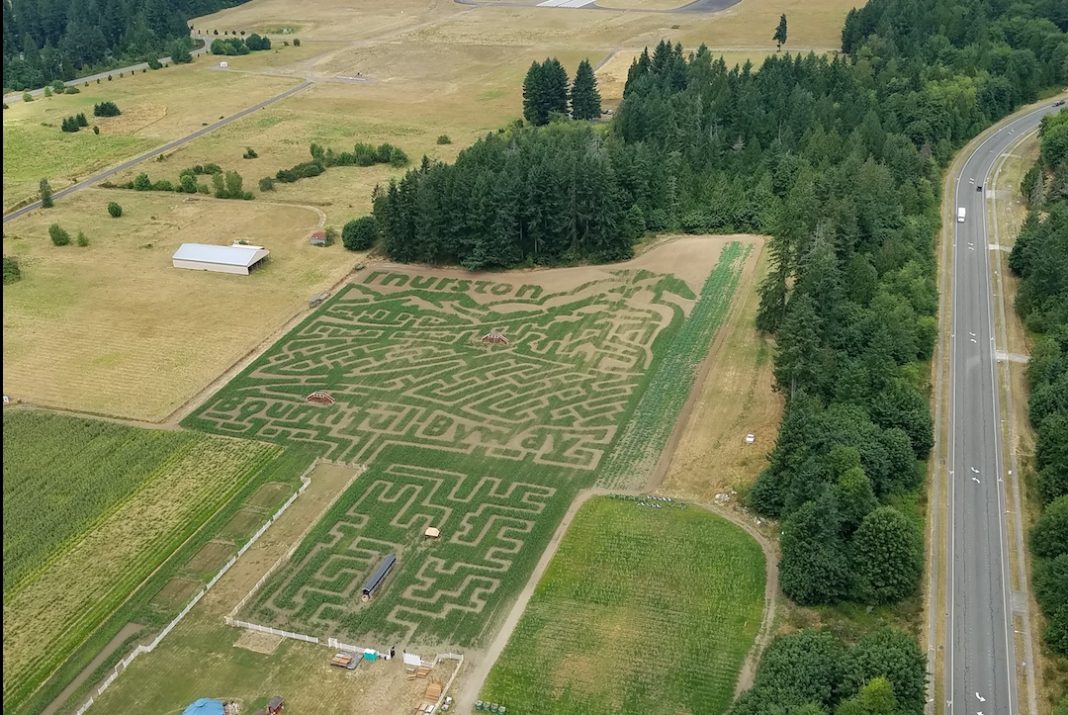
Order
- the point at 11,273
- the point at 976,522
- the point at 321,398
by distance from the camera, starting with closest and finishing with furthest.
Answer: the point at 976,522 < the point at 321,398 < the point at 11,273

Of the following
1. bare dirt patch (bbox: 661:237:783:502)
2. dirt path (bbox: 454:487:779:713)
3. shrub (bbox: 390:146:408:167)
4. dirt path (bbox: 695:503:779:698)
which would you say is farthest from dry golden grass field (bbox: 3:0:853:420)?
dirt path (bbox: 695:503:779:698)

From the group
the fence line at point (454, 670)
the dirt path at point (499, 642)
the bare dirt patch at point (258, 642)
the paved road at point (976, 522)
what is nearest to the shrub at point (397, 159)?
the paved road at point (976, 522)

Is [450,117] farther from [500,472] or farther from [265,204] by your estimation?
[500,472]

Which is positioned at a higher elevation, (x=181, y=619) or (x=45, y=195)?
(x=45, y=195)

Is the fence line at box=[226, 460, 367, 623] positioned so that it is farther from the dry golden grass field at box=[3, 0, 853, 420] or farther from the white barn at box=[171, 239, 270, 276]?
the white barn at box=[171, 239, 270, 276]

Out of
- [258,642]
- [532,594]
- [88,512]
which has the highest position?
[88,512]

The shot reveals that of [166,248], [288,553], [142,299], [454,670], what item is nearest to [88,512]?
[288,553]

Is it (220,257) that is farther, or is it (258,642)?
(220,257)

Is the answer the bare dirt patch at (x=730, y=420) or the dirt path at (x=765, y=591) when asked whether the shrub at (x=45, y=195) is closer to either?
the bare dirt patch at (x=730, y=420)

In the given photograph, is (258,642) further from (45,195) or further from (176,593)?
(45,195)
